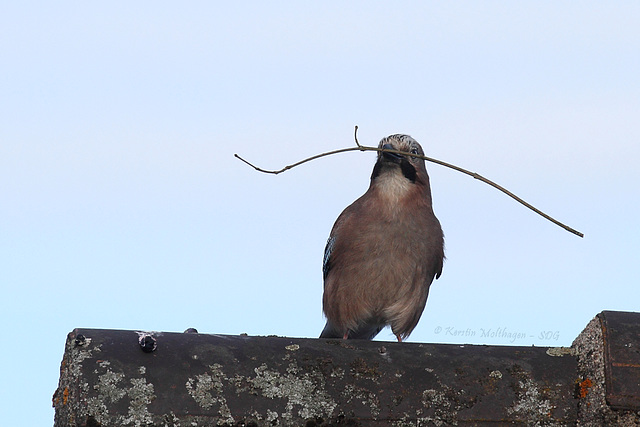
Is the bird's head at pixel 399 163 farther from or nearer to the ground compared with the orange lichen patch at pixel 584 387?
farther from the ground

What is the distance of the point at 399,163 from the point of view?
7152mm

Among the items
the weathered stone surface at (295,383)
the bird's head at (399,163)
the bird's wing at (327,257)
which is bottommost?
→ the weathered stone surface at (295,383)

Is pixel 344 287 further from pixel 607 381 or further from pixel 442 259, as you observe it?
pixel 607 381

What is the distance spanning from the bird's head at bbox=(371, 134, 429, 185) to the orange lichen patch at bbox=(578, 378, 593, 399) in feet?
10.4

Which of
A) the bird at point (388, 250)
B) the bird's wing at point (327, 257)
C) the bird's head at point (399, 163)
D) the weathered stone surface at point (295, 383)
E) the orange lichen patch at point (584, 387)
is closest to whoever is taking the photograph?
the weathered stone surface at point (295, 383)

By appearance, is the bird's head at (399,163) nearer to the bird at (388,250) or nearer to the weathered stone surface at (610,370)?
the bird at (388,250)

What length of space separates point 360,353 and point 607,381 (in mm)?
1186

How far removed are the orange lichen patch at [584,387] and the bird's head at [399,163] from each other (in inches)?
125

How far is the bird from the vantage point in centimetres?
695

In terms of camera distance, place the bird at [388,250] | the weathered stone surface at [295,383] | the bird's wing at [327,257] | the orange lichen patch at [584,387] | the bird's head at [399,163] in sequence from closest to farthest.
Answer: the weathered stone surface at [295,383] → the orange lichen patch at [584,387] → the bird at [388,250] → the bird's head at [399,163] → the bird's wing at [327,257]

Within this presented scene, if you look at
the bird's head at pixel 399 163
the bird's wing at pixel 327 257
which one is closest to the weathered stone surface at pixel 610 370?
the bird's head at pixel 399 163

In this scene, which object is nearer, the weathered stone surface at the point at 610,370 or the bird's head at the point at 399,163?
the weathered stone surface at the point at 610,370

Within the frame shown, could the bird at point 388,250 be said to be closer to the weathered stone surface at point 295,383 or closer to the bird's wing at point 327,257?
the bird's wing at point 327,257

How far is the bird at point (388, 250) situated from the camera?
6953 mm
